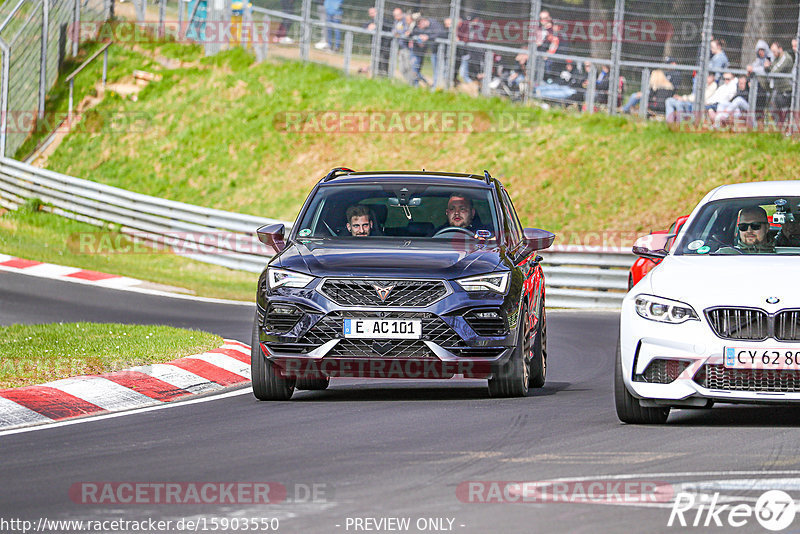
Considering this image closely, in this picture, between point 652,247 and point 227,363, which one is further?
point 227,363

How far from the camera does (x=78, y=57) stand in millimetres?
39906

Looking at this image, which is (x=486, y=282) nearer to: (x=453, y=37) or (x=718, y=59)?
(x=718, y=59)

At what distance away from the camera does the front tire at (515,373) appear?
34.3 feet

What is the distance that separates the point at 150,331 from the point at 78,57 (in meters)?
26.5

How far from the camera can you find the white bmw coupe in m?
8.59

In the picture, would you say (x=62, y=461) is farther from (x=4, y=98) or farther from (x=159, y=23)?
(x=159, y=23)

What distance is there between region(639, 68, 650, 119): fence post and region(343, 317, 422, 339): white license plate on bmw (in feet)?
63.1

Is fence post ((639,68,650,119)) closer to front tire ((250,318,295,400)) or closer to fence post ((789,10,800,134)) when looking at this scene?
fence post ((789,10,800,134))

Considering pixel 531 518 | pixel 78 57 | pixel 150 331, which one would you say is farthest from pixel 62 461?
pixel 78 57

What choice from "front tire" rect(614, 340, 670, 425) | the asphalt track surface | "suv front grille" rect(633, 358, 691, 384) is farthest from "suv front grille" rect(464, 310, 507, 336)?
"suv front grille" rect(633, 358, 691, 384)

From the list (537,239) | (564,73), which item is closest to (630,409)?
(537,239)

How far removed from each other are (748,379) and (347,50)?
1055 inches

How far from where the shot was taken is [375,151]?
33.1 m

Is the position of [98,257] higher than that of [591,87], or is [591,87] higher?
[591,87]
